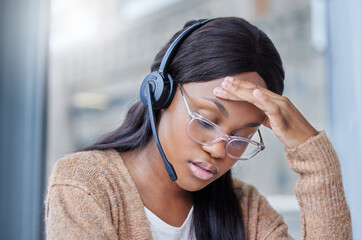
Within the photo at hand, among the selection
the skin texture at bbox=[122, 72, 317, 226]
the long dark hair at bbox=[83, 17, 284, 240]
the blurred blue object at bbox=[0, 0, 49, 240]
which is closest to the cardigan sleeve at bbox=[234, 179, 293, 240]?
the long dark hair at bbox=[83, 17, 284, 240]

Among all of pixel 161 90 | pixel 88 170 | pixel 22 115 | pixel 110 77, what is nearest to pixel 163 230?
pixel 88 170

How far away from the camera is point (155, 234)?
97 cm

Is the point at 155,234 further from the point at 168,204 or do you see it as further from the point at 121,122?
the point at 121,122

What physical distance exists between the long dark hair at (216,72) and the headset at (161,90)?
0.03m

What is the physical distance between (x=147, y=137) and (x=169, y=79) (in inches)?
8.3

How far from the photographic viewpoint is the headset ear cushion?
89 cm

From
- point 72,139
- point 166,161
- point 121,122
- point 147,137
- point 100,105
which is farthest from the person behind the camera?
point 100,105

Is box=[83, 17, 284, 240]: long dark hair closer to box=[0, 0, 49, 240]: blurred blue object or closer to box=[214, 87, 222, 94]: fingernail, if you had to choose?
box=[214, 87, 222, 94]: fingernail

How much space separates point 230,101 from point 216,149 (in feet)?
0.40

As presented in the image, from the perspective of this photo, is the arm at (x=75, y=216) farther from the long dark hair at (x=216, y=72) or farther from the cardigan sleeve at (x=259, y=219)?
the cardigan sleeve at (x=259, y=219)

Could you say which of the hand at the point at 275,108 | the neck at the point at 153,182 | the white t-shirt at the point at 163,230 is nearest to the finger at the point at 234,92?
the hand at the point at 275,108

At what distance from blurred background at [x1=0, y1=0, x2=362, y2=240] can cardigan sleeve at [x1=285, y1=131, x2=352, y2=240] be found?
252 mm

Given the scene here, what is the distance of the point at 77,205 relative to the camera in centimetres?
79

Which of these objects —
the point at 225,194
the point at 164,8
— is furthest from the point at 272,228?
the point at 164,8
